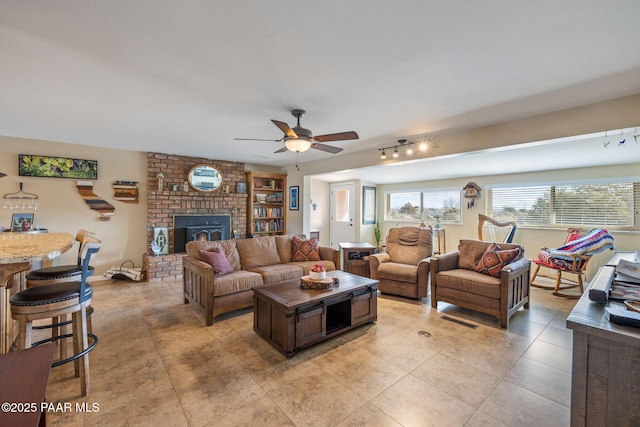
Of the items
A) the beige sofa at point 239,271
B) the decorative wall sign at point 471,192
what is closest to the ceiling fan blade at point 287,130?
the beige sofa at point 239,271

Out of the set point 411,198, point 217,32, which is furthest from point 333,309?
point 411,198

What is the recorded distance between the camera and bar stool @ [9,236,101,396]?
1659mm

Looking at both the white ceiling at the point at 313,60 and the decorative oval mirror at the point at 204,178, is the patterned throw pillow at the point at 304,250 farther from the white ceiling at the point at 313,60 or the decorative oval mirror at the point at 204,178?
the decorative oval mirror at the point at 204,178

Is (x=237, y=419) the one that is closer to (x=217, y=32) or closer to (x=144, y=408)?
(x=144, y=408)

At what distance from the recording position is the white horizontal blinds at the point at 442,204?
6383 mm

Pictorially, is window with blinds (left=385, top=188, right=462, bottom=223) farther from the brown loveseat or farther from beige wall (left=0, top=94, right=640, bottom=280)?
the brown loveseat

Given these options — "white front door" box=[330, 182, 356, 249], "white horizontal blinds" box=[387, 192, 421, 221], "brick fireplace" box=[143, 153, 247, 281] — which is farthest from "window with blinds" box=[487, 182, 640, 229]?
"brick fireplace" box=[143, 153, 247, 281]

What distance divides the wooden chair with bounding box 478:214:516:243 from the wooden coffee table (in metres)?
3.62

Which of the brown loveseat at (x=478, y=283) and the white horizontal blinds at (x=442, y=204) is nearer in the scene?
the brown loveseat at (x=478, y=283)

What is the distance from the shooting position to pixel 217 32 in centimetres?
170

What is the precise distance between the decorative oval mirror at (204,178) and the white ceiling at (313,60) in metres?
2.23

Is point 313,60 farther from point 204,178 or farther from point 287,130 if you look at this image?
point 204,178

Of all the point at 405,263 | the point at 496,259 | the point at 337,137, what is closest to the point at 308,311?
the point at 337,137

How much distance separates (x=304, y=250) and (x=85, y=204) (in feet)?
13.0
